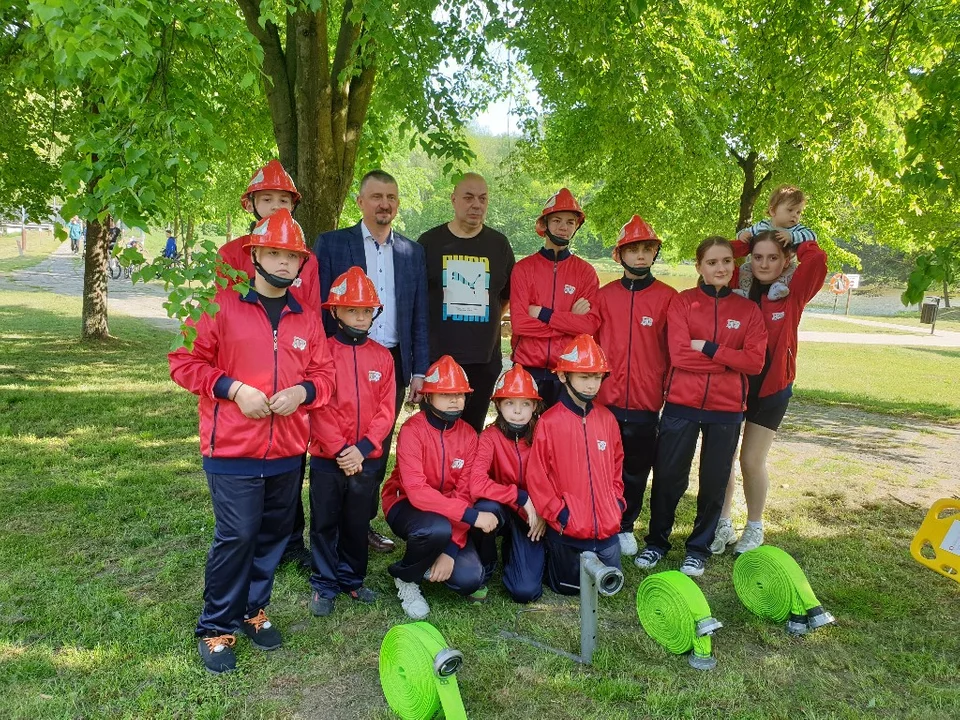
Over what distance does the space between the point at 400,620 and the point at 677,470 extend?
2.09 meters

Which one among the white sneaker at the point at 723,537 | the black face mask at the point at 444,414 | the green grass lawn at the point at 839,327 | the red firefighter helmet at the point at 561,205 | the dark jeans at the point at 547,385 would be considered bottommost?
the white sneaker at the point at 723,537

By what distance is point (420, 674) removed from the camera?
294 centimetres

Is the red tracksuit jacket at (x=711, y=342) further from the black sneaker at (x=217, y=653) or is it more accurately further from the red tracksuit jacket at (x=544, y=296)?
the black sneaker at (x=217, y=653)

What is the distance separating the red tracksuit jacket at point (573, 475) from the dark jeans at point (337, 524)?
3.39 feet

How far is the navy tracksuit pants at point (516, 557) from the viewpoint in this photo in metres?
4.27

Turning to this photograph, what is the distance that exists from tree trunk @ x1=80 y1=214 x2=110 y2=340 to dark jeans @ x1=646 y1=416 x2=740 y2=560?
34.4 ft

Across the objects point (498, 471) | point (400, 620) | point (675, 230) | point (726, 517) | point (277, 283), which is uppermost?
point (675, 230)

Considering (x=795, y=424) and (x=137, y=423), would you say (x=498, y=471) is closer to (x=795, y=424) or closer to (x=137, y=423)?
(x=137, y=423)

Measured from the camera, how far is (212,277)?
3.01 meters

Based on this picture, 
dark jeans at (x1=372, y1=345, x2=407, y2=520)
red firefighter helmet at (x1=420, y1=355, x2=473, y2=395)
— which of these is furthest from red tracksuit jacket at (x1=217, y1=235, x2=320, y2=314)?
red firefighter helmet at (x1=420, y1=355, x2=473, y2=395)

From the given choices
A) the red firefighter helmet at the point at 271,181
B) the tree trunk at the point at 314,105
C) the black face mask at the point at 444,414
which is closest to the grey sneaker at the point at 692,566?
the black face mask at the point at 444,414

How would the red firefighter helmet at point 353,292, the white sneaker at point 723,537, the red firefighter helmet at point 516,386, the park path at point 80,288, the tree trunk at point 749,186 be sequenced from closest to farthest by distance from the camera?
the red firefighter helmet at point 353,292 < the red firefighter helmet at point 516,386 < the white sneaker at point 723,537 < the tree trunk at point 749,186 < the park path at point 80,288

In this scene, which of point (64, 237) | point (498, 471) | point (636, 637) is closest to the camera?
point (64, 237)

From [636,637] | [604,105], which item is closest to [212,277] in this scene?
[636,637]
